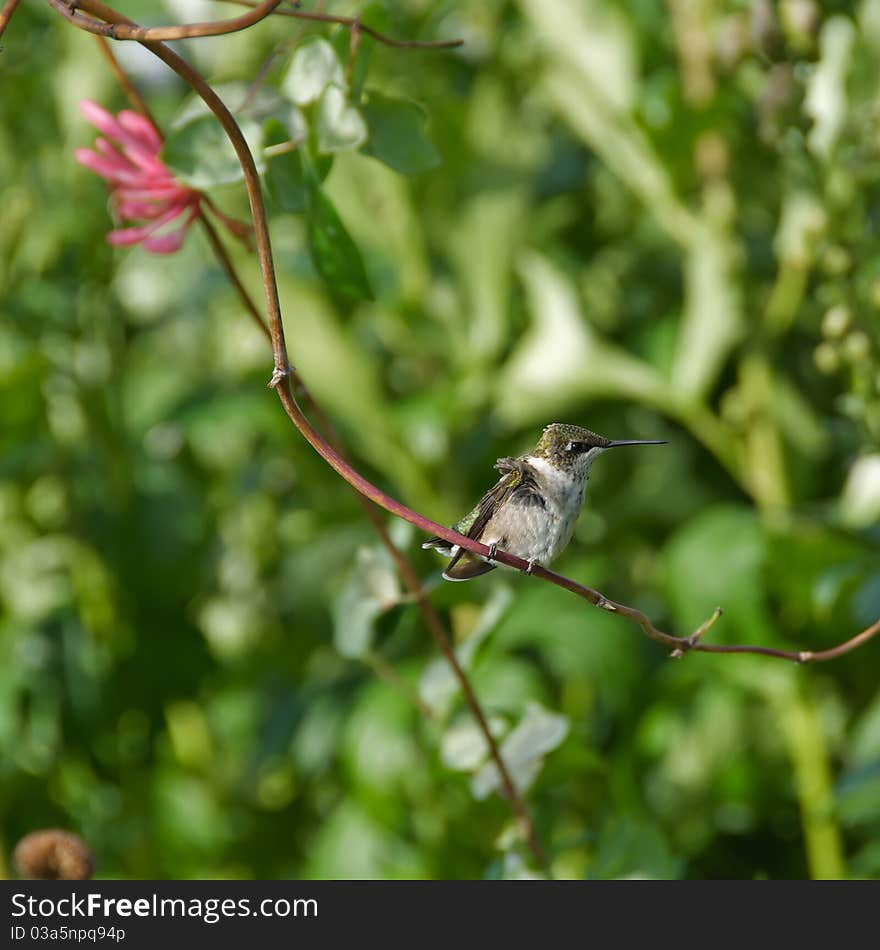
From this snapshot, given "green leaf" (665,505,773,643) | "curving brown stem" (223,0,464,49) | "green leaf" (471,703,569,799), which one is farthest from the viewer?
"green leaf" (665,505,773,643)

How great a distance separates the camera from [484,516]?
589 mm

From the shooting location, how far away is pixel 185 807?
1.52m

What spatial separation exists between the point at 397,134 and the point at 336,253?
0.08 m

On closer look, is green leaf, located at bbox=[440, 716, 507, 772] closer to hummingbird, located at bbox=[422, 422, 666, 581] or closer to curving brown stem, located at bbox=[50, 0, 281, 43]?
hummingbird, located at bbox=[422, 422, 666, 581]

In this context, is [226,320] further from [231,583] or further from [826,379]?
[826,379]

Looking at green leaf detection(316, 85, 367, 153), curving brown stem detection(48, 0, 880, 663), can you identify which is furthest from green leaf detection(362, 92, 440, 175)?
curving brown stem detection(48, 0, 880, 663)

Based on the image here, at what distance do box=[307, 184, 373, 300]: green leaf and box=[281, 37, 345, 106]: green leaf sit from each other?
48mm

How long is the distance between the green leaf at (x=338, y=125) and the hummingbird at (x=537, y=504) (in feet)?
0.61

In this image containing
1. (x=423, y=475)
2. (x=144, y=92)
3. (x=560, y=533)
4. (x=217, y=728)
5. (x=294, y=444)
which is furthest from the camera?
(x=144, y=92)

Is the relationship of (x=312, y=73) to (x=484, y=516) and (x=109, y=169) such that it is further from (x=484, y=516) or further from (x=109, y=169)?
(x=484, y=516)

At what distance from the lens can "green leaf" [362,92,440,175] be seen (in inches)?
26.9

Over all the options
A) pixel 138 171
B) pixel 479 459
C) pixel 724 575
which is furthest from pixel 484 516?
pixel 479 459

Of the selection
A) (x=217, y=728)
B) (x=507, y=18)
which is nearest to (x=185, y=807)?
(x=217, y=728)

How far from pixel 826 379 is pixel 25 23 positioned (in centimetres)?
100
